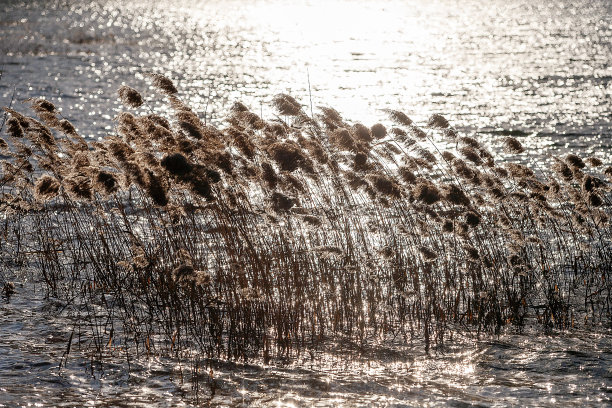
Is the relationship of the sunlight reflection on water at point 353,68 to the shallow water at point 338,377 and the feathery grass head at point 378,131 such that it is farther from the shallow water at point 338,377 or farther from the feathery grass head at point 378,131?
the shallow water at point 338,377

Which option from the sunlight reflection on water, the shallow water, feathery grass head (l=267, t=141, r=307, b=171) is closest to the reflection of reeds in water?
feathery grass head (l=267, t=141, r=307, b=171)

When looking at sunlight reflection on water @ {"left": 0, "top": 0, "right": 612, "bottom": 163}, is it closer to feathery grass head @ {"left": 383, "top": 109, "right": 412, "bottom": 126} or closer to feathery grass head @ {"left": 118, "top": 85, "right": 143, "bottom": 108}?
feathery grass head @ {"left": 118, "top": 85, "right": 143, "bottom": 108}

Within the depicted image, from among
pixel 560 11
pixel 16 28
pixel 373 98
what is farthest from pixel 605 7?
pixel 373 98

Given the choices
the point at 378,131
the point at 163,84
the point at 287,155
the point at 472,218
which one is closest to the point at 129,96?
the point at 163,84

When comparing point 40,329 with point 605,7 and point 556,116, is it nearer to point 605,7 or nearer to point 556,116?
point 556,116

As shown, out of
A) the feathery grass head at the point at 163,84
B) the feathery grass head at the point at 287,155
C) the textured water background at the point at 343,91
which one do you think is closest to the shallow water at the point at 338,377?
the textured water background at the point at 343,91

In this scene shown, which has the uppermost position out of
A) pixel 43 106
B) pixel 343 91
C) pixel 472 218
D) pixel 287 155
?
pixel 343 91

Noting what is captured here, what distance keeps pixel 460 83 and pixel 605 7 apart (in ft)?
200

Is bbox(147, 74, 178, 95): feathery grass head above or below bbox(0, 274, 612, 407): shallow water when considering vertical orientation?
above

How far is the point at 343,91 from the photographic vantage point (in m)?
32.0

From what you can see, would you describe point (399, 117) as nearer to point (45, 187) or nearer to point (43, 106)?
point (45, 187)

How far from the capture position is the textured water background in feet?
25.1

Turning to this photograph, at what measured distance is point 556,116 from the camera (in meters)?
25.7

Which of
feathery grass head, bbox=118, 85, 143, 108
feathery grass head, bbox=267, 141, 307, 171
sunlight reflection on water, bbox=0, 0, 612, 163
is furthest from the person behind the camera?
sunlight reflection on water, bbox=0, 0, 612, 163
